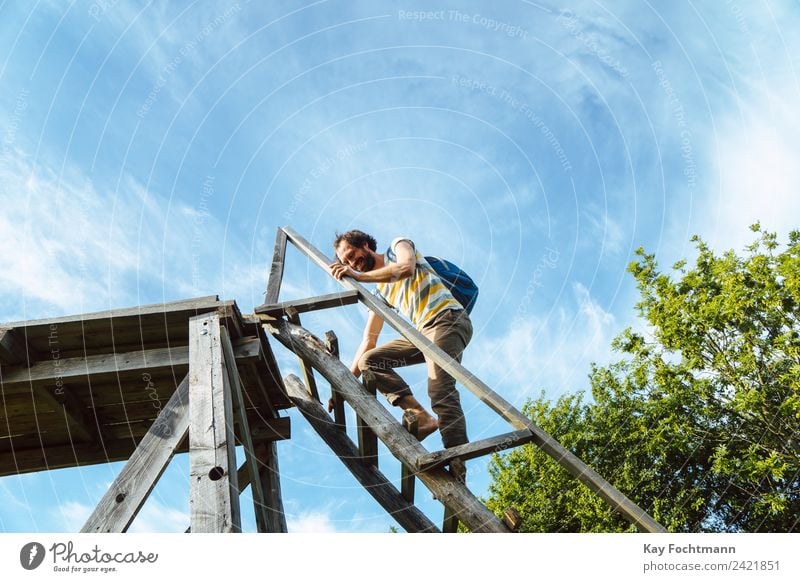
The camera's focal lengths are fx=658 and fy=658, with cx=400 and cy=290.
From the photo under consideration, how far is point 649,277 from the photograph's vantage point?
834 inches

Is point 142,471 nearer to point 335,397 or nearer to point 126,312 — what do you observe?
point 126,312

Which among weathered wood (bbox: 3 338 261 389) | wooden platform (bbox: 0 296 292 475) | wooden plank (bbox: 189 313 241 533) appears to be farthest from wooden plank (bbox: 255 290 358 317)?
wooden plank (bbox: 189 313 241 533)

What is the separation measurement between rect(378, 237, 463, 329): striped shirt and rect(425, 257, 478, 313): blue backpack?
112mm

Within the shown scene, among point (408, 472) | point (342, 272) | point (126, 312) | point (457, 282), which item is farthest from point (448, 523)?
point (126, 312)

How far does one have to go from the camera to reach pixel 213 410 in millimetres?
4594

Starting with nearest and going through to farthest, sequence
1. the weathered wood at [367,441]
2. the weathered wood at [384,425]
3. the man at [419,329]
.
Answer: the weathered wood at [384,425]
the man at [419,329]
the weathered wood at [367,441]

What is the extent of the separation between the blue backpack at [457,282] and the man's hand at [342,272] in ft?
2.39

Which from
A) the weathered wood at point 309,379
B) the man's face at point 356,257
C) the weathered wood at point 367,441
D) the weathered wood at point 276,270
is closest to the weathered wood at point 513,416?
the man's face at point 356,257

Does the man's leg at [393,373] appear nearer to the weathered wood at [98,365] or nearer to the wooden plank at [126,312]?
the weathered wood at [98,365]

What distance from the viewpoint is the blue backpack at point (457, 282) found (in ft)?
21.0

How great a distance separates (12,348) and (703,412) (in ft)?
61.8
